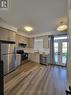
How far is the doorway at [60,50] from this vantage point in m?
A: 7.34

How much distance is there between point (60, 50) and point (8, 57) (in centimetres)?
389

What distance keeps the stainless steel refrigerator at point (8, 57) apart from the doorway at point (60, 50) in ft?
11.1

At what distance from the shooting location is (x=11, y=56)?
549 centimetres

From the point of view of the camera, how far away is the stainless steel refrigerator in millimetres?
4766

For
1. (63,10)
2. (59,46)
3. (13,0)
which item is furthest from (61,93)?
(59,46)

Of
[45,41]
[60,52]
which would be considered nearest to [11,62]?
[45,41]

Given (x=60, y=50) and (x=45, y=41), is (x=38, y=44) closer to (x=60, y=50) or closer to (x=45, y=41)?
(x=45, y=41)

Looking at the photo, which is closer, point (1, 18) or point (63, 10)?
point (63, 10)

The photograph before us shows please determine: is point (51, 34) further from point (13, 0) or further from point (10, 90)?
point (10, 90)

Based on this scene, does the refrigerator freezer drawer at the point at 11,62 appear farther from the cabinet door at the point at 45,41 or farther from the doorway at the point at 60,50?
the doorway at the point at 60,50

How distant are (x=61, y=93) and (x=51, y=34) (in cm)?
507

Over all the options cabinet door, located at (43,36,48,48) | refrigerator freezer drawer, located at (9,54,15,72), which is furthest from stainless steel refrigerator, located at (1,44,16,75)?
cabinet door, located at (43,36,48,48)

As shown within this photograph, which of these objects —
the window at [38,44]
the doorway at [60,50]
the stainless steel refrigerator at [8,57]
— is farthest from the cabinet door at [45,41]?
the stainless steel refrigerator at [8,57]

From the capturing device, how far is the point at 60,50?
7500 mm
